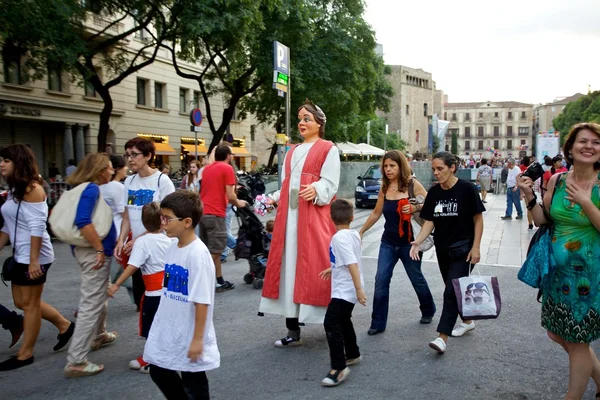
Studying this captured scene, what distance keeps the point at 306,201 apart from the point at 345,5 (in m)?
20.3

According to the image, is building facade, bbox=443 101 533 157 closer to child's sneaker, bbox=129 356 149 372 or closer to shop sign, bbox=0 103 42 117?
shop sign, bbox=0 103 42 117

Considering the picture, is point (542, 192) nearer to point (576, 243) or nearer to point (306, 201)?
point (576, 243)

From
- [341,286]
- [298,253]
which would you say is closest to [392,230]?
[298,253]

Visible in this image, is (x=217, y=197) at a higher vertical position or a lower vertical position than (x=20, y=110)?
lower

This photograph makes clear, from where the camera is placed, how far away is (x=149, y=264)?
4.09 metres

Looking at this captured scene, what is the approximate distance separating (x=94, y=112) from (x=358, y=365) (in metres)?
24.4

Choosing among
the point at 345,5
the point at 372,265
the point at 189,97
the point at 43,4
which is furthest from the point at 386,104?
the point at 372,265

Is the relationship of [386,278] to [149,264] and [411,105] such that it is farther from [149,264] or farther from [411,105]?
[411,105]

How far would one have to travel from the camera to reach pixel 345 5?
23.1 meters

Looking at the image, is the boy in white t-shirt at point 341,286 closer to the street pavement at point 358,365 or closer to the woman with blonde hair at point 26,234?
the street pavement at point 358,365

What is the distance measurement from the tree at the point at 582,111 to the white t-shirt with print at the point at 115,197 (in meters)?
65.1

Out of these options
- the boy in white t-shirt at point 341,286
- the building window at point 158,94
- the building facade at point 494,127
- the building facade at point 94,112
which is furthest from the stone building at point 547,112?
the boy in white t-shirt at point 341,286

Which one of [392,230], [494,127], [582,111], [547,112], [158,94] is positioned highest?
[547,112]

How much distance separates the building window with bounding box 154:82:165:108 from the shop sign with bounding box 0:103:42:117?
8.48 meters
